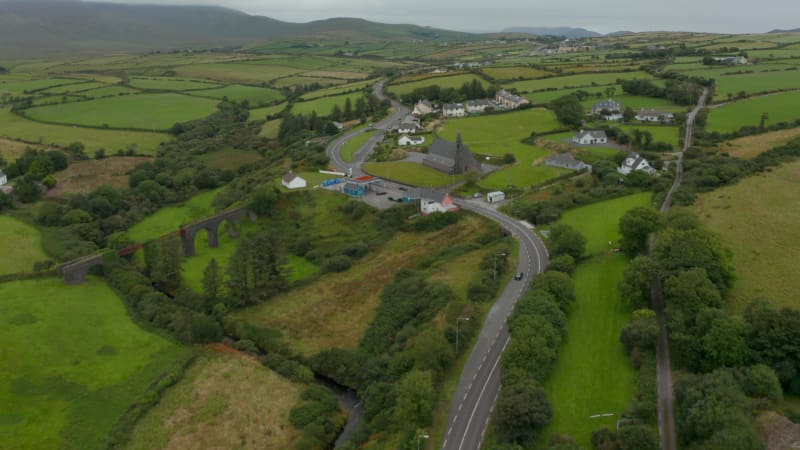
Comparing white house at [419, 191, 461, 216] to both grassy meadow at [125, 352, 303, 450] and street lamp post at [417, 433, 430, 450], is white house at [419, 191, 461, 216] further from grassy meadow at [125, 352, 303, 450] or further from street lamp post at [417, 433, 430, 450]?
street lamp post at [417, 433, 430, 450]

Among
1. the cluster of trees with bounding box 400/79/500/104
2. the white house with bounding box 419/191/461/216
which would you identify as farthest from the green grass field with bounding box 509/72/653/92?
the white house with bounding box 419/191/461/216

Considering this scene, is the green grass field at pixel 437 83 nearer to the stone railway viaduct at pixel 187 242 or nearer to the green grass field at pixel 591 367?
the stone railway viaduct at pixel 187 242

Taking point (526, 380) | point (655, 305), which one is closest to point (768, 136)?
point (655, 305)

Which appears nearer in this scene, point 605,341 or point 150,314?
point 605,341

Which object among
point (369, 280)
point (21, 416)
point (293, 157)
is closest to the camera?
point (21, 416)

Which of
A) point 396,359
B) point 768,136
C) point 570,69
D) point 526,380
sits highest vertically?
point 570,69

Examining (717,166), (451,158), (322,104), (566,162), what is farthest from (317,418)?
(322,104)

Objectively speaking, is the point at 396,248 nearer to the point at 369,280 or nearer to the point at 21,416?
the point at 369,280
